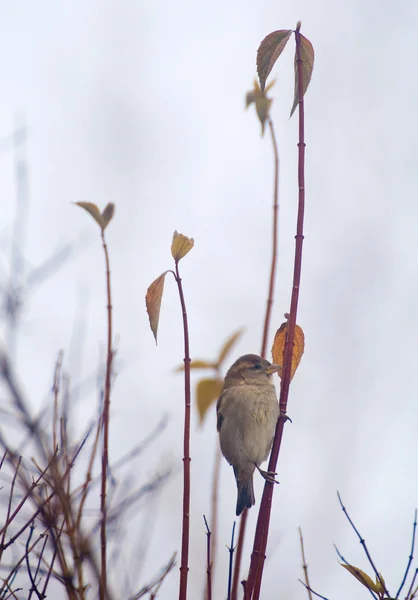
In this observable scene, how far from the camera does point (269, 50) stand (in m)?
2.34

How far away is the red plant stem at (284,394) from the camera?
1.88 m

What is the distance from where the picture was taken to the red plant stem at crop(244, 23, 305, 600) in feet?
6.16

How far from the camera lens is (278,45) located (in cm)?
234

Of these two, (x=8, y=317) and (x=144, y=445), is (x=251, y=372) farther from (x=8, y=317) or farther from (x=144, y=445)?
(x=8, y=317)

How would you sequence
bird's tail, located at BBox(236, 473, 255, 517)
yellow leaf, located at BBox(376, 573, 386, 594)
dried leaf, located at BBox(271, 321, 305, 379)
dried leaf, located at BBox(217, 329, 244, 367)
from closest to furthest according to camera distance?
yellow leaf, located at BBox(376, 573, 386, 594)
dried leaf, located at BBox(271, 321, 305, 379)
dried leaf, located at BBox(217, 329, 244, 367)
bird's tail, located at BBox(236, 473, 255, 517)

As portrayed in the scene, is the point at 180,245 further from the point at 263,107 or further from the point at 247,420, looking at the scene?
the point at 247,420

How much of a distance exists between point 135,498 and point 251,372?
2.08m

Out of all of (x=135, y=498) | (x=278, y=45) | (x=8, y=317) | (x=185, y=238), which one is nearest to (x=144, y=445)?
(x=135, y=498)

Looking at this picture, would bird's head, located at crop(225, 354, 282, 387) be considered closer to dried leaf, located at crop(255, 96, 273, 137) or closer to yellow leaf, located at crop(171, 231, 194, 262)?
dried leaf, located at crop(255, 96, 273, 137)

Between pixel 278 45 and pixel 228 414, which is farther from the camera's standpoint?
pixel 228 414

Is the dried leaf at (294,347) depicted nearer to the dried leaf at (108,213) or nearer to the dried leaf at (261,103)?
the dried leaf at (108,213)

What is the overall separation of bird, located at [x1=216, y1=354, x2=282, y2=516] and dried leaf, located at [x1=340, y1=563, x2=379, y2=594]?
1895 millimetres

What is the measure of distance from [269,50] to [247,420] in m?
2.41

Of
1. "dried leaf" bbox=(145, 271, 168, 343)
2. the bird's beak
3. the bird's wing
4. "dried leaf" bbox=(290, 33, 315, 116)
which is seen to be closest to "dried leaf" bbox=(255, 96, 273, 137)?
"dried leaf" bbox=(290, 33, 315, 116)
